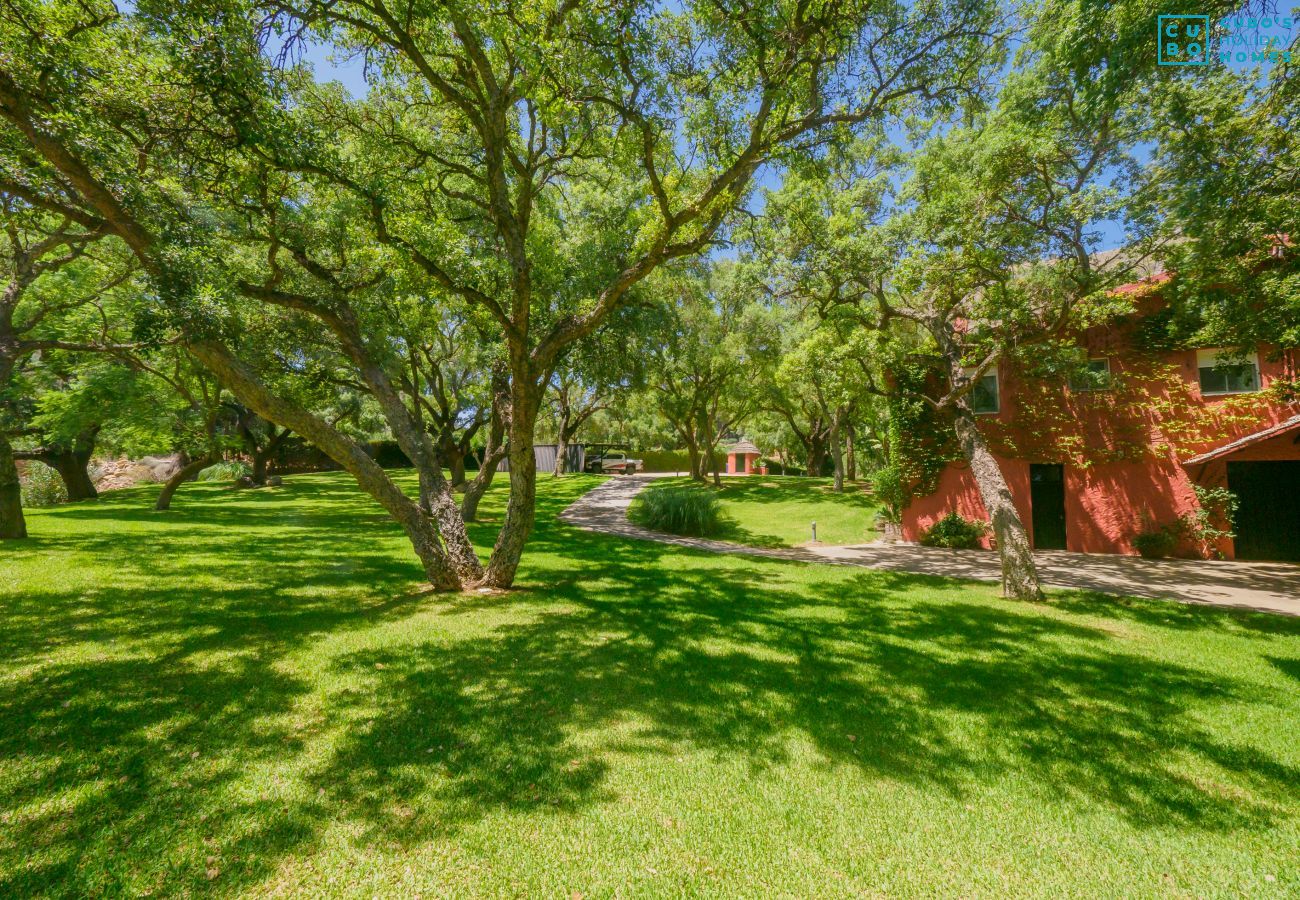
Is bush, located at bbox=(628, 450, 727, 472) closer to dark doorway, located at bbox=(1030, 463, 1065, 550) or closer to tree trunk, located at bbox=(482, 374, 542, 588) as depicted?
dark doorway, located at bbox=(1030, 463, 1065, 550)

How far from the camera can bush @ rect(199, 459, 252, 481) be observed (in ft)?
84.6

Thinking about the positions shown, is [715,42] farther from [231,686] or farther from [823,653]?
[231,686]

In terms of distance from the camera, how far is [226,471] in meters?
27.3

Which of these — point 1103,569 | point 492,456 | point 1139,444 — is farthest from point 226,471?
point 1139,444

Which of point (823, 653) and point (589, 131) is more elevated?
point (589, 131)

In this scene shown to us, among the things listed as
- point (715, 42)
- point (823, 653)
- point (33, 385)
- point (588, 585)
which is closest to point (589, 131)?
point (715, 42)

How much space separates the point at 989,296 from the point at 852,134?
4.31 m

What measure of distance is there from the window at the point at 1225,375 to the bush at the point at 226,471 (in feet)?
121

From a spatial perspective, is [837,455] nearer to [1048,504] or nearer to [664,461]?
[1048,504]

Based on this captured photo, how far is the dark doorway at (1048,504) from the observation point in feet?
40.5

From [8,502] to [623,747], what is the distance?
45.6ft

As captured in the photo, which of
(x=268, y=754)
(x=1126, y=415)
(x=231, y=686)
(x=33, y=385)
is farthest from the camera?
(x=33, y=385)

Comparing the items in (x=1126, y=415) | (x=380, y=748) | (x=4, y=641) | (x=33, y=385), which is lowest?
(x=380, y=748)

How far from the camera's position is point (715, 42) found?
6.48m
